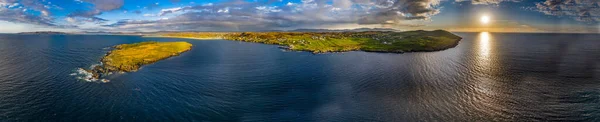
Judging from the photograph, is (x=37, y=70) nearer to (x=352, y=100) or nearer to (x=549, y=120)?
(x=352, y=100)

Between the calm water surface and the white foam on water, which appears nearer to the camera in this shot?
the calm water surface

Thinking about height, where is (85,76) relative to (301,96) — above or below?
above

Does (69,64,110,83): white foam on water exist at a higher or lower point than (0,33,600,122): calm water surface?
higher

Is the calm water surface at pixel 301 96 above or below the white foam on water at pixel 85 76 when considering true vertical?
below

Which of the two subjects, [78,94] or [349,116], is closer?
[349,116]

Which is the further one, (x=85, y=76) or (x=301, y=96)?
(x=85, y=76)

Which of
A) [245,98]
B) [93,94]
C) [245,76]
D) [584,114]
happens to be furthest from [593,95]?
[93,94]

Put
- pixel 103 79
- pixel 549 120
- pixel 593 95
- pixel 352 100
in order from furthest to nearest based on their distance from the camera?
pixel 103 79 < pixel 593 95 < pixel 352 100 < pixel 549 120

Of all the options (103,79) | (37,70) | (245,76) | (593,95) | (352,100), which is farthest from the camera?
(37,70)

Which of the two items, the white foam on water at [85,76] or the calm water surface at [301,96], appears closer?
the calm water surface at [301,96]

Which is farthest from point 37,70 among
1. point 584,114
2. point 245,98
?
point 584,114
